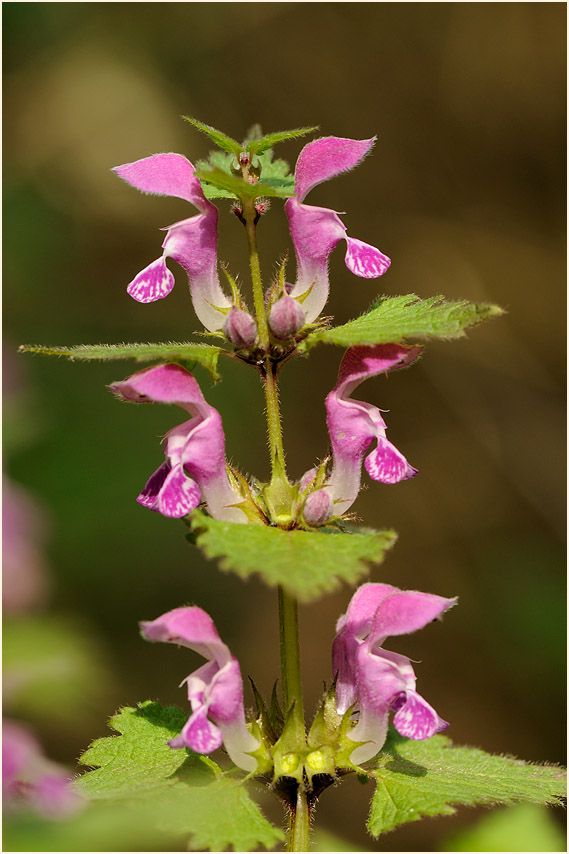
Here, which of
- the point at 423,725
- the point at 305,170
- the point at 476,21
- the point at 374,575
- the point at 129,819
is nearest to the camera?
the point at 129,819

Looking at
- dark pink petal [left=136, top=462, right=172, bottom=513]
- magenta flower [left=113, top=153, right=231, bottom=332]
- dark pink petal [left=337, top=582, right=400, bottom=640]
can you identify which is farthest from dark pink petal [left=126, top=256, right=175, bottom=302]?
dark pink petal [left=337, top=582, right=400, bottom=640]

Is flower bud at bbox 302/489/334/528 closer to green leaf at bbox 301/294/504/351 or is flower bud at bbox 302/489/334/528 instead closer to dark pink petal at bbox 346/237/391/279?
green leaf at bbox 301/294/504/351

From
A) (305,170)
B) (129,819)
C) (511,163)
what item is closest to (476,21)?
(511,163)

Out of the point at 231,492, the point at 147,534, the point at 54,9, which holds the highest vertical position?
the point at 54,9

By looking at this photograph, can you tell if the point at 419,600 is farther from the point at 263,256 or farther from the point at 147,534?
the point at 263,256

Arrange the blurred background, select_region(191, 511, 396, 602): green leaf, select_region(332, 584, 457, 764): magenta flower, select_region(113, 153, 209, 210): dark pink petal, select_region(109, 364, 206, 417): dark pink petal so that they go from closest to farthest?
select_region(191, 511, 396, 602): green leaf, select_region(109, 364, 206, 417): dark pink petal, select_region(332, 584, 457, 764): magenta flower, select_region(113, 153, 209, 210): dark pink petal, the blurred background

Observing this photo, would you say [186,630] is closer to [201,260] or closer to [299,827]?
[299,827]
